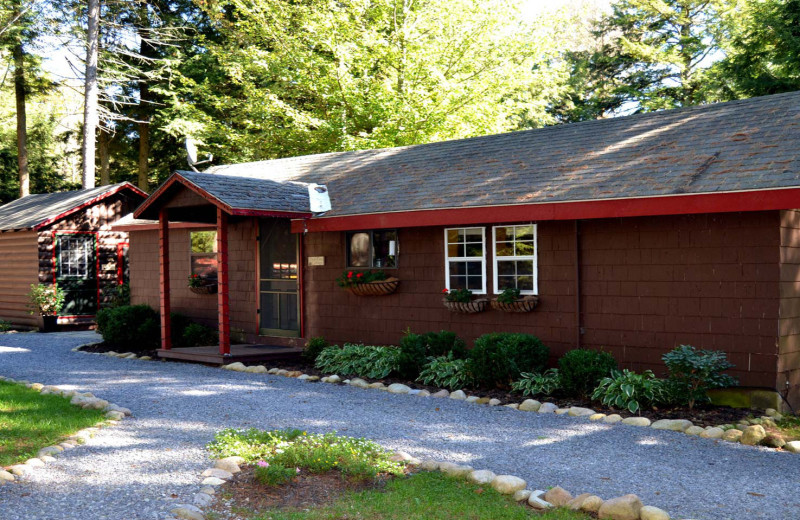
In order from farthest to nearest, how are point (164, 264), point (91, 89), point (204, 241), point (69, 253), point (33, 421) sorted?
point (91, 89) < point (69, 253) < point (204, 241) < point (164, 264) < point (33, 421)

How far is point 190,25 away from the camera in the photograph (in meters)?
26.1

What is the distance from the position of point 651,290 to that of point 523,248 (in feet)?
6.23

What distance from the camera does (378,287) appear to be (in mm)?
11109

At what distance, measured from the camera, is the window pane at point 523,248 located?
32.1ft

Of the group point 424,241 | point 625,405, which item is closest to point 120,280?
point 424,241

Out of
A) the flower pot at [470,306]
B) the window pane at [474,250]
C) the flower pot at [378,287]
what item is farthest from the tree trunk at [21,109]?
the flower pot at [470,306]

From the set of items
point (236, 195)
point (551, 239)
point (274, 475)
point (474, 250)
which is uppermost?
point (236, 195)

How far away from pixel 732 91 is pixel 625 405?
49.3ft

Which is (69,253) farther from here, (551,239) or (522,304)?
(551,239)

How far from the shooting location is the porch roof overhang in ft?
35.1

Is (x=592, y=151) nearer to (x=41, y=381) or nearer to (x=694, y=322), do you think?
A: (x=694, y=322)

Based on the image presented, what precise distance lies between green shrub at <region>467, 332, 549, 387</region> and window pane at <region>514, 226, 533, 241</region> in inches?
58.2

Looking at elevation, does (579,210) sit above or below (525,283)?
above

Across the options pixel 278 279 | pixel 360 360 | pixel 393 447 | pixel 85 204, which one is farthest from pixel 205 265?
pixel 393 447
